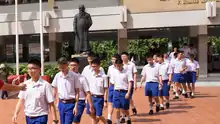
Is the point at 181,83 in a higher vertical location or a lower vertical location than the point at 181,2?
lower

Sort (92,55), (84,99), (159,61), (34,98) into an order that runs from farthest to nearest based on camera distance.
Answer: (159,61)
(92,55)
(84,99)
(34,98)

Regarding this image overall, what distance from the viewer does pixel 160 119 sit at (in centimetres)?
938

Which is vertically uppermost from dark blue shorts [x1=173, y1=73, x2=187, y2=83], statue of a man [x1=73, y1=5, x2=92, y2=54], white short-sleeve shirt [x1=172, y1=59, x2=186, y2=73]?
statue of a man [x1=73, y1=5, x2=92, y2=54]

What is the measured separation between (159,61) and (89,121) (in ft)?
8.93

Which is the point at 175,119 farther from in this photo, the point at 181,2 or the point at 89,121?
the point at 181,2

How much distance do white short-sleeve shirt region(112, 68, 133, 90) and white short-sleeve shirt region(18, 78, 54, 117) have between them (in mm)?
3305

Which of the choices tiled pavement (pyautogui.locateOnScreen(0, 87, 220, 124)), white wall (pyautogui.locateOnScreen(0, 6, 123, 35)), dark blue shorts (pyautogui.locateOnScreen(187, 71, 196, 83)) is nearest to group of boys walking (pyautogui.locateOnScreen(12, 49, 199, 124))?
A: tiled pavement (pyautogui.locateOnScreen(0, 87, 220, 124))

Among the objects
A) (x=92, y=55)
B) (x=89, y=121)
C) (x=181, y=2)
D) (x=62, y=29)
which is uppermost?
(x=181, y=2)

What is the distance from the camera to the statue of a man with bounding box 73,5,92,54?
15169 mm

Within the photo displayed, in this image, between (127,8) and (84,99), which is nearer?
(84,99)

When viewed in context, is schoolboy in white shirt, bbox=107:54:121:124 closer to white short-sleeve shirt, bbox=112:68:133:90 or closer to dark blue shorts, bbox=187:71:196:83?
white short-sleeve shirt, bbox=112:68:133:90

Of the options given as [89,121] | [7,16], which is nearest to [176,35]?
[7,16]

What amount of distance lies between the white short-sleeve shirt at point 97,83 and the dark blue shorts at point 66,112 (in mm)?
1376

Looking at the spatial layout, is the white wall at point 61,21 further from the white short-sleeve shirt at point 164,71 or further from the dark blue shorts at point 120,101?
the dark blue shorts at point 120,101
